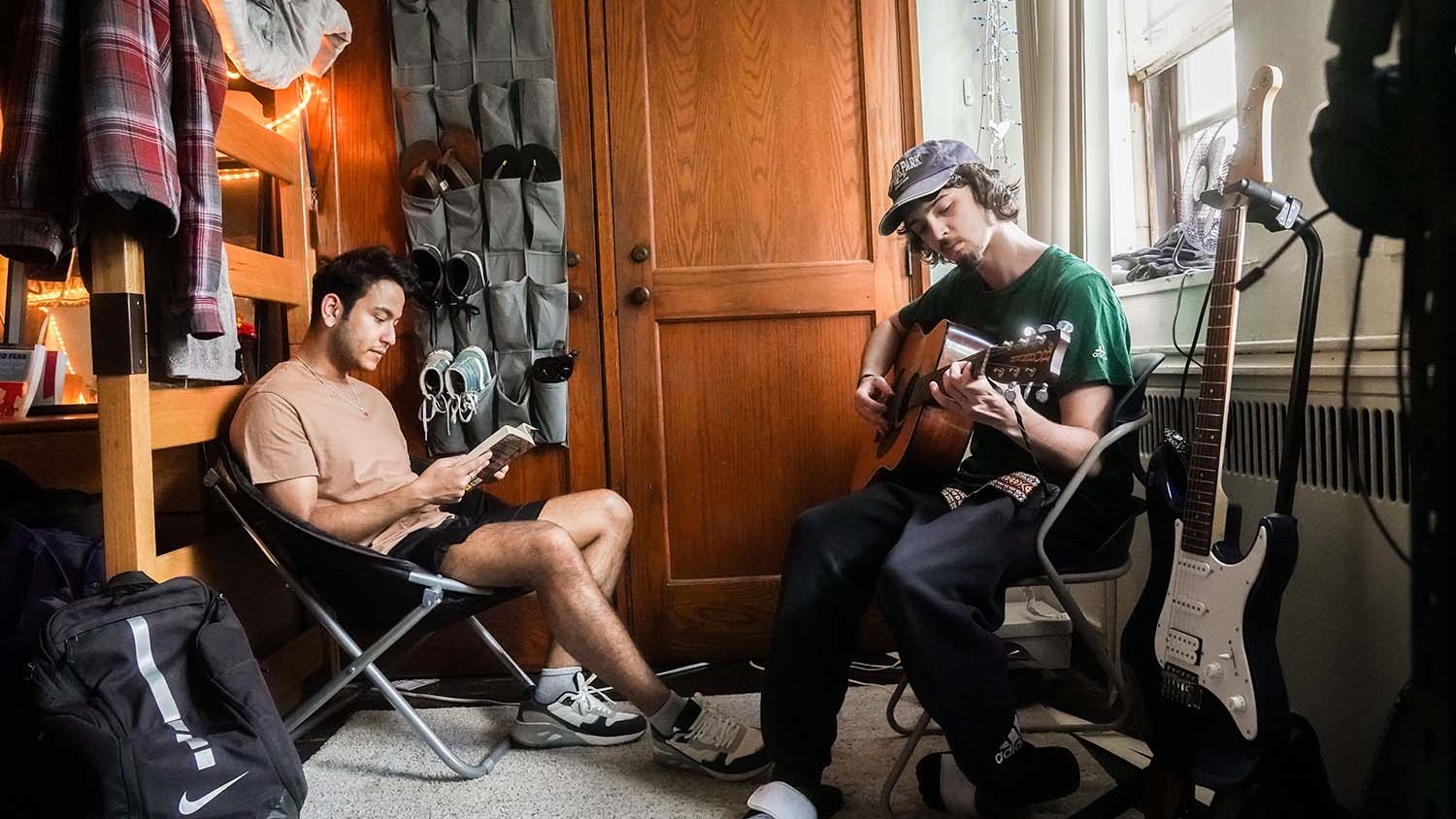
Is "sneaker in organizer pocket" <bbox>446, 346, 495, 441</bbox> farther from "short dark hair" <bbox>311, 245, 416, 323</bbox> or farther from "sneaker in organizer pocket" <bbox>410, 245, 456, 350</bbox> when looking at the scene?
"short dark hair" <bbox>311, 245, 416, 323</bbox>

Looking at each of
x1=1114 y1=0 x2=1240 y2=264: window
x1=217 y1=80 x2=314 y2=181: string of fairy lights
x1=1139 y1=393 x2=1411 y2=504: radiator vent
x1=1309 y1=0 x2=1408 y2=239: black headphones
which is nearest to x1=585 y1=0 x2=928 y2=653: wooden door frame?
x1=1114 y1=0 x2=1240 y2=264: window

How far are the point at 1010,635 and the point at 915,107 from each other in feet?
4.66

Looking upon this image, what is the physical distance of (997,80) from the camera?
8.50 ft

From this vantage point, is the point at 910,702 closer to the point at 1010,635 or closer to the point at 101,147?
the point at 1010,635

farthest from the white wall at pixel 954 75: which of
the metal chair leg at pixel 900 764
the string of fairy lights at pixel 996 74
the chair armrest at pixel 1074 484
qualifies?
the metal chair leg at pixel 900 764

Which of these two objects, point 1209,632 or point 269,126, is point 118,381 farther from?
point 1209,632

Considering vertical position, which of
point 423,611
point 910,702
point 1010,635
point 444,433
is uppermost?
point 444,433

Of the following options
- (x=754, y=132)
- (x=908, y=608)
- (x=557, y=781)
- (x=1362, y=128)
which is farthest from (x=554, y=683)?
(x=1362, y=128)

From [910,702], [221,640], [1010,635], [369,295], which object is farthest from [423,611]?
[1010,635]

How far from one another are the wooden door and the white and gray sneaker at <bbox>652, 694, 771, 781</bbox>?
70 cm

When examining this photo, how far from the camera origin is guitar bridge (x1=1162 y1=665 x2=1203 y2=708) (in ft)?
4.13

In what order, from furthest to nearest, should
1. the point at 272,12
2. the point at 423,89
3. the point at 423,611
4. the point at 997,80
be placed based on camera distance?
the point at 997,80 < the point at 423,89 < the point at 272,12 < the point at 423,611

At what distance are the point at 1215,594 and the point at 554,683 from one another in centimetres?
138

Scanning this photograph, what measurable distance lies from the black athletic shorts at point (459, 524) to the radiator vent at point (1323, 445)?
148cm
